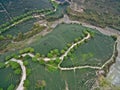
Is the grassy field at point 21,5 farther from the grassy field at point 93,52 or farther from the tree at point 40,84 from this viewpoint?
the tree at point 40,84

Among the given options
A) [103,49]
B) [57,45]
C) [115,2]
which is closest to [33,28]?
[57,45]

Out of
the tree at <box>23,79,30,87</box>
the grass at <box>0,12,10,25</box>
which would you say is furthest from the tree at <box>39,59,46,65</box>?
the grass at <box>0,12,10,25</box>

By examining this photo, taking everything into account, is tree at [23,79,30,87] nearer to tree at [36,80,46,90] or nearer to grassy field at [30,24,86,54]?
tree at [36,80,46,90]

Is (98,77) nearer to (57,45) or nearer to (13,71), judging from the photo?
(57,45)

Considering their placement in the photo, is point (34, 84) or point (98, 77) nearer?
point (34, 84)

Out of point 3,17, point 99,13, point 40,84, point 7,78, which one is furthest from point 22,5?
point 40,84
